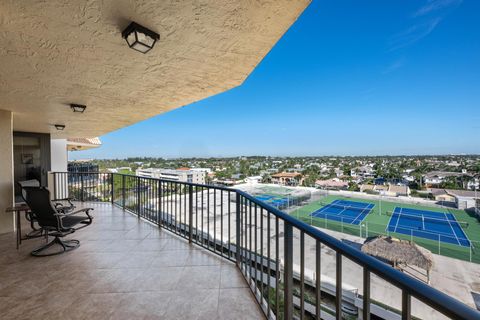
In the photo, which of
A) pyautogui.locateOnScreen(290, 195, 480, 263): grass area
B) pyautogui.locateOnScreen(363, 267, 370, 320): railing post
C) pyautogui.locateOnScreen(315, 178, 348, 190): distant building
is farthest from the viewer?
pyautogui.locateOnScreen(315, 178, 348, 190): distant building

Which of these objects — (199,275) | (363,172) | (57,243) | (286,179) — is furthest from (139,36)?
(363,172)

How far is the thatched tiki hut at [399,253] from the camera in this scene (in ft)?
25.7

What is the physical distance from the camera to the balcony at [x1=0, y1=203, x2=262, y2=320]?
194cm

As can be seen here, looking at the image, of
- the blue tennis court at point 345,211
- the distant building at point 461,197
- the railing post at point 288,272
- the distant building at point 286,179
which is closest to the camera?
the railing post at point 288,272

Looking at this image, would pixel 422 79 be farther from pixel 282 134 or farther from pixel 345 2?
pixel 282 134

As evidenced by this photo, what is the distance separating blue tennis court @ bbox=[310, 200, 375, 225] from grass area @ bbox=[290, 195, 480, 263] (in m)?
0.46

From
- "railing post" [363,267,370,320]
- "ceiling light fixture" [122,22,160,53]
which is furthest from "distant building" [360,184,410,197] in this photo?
"ceiling light fixture" [122,22,160,53]

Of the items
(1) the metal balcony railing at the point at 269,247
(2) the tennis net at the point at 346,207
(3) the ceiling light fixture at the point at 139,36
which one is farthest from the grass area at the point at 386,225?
A: (3) the ceiling light fixture at the point at 139,36

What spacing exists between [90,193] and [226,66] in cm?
778

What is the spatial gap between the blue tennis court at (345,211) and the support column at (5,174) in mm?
18201

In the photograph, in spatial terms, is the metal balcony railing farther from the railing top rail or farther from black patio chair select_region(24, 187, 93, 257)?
black patio chair select_region(24, 187, 93, 257)

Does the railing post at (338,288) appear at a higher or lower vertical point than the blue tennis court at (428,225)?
higher

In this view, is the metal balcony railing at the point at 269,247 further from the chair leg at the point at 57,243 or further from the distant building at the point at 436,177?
the distant building at the point at 436,177

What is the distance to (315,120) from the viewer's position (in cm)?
2956
